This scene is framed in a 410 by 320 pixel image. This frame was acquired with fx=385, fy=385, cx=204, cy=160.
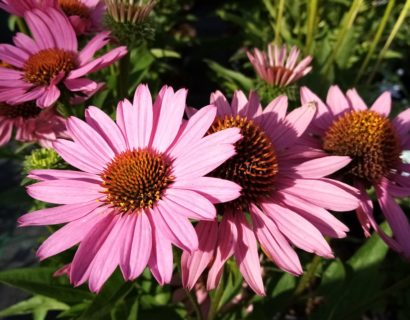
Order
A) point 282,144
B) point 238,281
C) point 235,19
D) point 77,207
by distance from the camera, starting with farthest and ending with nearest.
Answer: point 235,19
point 238,281
point 282,144
point 77,207

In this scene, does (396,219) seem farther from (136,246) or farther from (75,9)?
(75,9)

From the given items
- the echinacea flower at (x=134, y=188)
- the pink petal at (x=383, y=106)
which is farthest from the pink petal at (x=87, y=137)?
the pink petal at (x=383, y=106)

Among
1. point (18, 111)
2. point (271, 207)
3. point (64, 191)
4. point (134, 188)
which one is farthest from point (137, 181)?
point (18, 111)

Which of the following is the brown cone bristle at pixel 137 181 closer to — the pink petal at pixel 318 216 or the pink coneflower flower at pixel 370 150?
the pink petal at pixel 318 216

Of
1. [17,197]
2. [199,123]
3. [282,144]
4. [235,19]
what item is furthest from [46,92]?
[235,19]

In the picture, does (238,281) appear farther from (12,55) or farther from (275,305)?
(12,55)

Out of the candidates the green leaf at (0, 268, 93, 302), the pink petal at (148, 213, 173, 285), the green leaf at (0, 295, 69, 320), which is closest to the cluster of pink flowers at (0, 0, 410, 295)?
the pink petal at (148, 213, 173, 285)

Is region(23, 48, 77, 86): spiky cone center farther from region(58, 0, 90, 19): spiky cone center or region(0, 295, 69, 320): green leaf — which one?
region(0, 295, 69, 320): green leaf
